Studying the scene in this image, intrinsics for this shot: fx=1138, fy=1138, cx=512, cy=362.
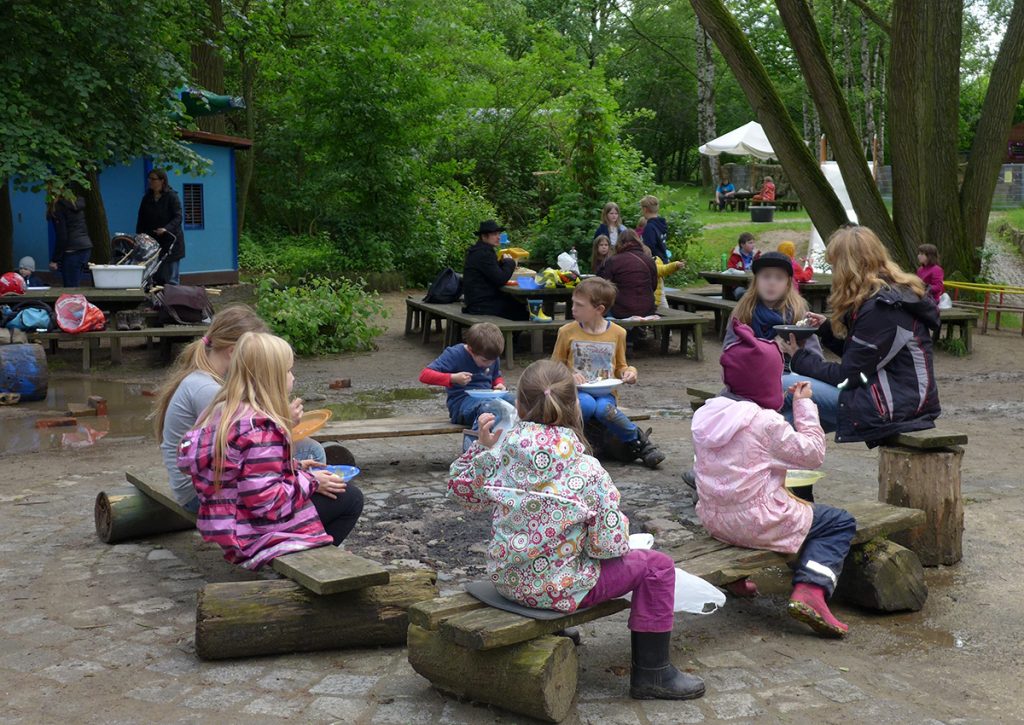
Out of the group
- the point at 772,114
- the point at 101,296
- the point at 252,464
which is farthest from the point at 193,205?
the point at 252,464

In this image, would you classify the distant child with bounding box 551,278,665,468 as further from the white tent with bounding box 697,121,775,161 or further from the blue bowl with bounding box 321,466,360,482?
the white tent with bounding box 697,121,775,161

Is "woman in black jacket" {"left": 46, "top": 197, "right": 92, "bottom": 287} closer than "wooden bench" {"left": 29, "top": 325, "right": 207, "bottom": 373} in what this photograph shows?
No

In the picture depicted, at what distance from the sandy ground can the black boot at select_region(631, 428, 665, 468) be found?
0.32ft

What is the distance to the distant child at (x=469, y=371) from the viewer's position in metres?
7.49

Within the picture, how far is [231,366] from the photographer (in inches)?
189

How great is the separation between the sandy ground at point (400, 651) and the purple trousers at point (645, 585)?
31 cm

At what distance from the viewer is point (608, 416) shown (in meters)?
A: 7.93

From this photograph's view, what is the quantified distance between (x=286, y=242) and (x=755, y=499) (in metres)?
21.6

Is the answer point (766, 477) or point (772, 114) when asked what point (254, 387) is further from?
point (772, 114)

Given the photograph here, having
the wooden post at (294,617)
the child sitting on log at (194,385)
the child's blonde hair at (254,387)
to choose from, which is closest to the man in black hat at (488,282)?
the child sitting on log at (194,385)

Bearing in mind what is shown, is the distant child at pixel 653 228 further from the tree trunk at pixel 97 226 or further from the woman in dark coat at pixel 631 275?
the tree trunk at pixel 97 226

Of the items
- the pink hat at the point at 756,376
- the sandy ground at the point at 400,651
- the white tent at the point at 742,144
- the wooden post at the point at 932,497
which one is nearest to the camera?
the sandy ground at the point at 400,651

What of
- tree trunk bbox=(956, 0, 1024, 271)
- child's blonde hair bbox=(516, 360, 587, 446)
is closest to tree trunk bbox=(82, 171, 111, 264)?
tree trunk bbox=(956, 0, 1024, 271)

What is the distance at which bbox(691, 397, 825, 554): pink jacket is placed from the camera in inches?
187
